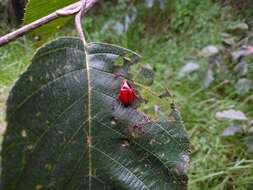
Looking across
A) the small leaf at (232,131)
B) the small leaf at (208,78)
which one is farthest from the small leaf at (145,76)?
the small leaf at (208,78)

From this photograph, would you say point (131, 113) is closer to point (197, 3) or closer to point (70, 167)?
point (70, 167)

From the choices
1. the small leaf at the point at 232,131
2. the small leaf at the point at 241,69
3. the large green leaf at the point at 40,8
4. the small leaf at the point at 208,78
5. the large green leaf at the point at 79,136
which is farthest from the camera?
the small leaf at the point at 208,78

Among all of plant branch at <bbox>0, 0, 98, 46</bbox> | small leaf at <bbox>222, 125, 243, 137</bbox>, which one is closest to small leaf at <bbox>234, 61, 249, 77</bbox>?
small leaf at <bbox>222, 125, 243, 137</bbox>

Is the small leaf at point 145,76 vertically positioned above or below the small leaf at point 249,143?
above

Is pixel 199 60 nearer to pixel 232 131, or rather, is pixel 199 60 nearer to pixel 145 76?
pixel 232 131

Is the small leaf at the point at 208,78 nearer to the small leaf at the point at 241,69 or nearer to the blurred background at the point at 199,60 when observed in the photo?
the blurred background at the point at 199,60

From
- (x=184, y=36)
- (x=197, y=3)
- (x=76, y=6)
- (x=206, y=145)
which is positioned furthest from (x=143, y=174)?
(x=197, y=3)

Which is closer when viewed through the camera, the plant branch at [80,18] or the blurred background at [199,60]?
the plant branch at [80,18]

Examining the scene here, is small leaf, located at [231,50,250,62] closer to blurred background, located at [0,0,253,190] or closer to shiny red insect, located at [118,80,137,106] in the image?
blurred background, located at [0,0,253,190]
